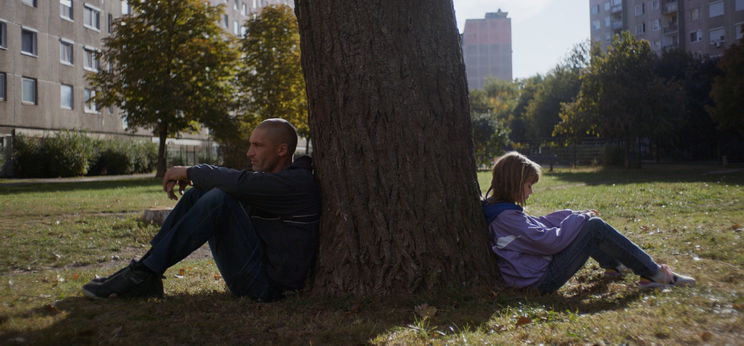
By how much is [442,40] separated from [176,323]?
244 cm

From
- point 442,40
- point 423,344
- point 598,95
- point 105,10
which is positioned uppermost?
point 105,10

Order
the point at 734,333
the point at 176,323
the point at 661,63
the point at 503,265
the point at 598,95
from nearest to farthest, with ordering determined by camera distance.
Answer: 1. the point at 734,333
2. the point at 176,323
3. the point at 503,265
4. the point at 598,95
5. the point at 661,63

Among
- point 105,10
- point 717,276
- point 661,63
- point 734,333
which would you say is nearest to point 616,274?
point 717,276

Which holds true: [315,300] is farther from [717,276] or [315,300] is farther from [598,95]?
[598,95]

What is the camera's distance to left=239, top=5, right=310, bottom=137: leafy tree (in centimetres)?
3161

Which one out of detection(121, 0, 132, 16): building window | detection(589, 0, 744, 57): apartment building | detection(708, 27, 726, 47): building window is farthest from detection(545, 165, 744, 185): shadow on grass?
detection(708, 27, 726, 47): building window

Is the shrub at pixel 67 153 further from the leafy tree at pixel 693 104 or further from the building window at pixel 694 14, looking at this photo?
the building window at pixel 694 14

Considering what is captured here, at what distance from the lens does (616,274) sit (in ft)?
14.7

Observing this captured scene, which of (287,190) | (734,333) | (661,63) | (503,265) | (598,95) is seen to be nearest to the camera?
(734,333)

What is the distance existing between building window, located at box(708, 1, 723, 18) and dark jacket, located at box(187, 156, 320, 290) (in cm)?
6029

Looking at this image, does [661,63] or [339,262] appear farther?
[661,63]

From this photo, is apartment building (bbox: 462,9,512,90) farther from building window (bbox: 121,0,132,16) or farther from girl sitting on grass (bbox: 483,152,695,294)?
girl sitting on grass (bbox: 483,152,695,294)

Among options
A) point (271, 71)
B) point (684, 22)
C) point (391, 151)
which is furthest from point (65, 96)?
point (684, 22)

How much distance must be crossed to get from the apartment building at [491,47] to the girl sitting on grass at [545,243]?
160m
